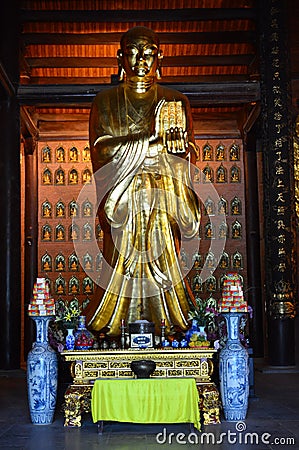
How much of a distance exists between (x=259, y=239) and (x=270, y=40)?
3.78 m

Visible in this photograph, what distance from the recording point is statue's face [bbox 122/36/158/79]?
8250 millimetres

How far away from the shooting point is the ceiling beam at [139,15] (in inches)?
437

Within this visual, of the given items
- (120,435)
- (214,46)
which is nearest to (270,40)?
(214,46)

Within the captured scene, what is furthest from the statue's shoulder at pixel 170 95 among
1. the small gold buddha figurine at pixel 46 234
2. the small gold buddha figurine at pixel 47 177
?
the small gold buddha figurine at pixel 46 234

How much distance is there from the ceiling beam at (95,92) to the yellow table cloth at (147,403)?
6051 millimetres

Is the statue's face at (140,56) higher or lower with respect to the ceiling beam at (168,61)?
lower

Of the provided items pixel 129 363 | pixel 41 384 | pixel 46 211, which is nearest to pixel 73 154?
pixel 46 211

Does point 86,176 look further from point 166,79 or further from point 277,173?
point 277,173

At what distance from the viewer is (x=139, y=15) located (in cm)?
1125

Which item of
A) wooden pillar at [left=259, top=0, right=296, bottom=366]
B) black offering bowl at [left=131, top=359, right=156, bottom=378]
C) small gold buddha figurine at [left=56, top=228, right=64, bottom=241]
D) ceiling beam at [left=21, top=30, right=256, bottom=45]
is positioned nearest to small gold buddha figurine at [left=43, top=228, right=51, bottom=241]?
small gold buddha figurine at [left=56, top=228, right=64, bottom=241]

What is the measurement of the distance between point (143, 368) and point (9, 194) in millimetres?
5177

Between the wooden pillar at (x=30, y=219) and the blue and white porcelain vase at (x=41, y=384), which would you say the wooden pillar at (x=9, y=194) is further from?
the blue and white porcelain vase at (x=41, y=384)

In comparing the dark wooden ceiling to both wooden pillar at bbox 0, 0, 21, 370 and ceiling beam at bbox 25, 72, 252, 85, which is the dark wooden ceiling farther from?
wooden pillar at bbox 0, 0, 21, 370

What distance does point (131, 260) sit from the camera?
7680mm
